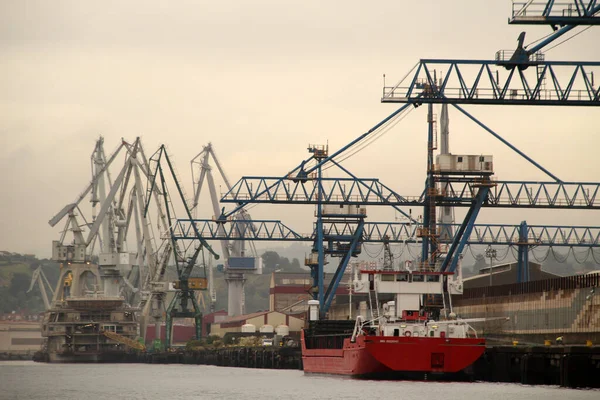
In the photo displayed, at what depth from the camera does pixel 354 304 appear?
14175 cm

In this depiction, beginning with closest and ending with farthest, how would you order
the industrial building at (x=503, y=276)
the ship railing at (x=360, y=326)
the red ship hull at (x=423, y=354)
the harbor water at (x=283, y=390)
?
the harbor water at (x=283, y=390) < the red ship hull at (x=423, y=354) < the ship railing at (x=360, y=326) < the industrial building at (x=503, y=276)

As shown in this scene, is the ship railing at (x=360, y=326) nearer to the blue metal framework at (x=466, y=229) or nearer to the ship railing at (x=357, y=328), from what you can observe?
the ship railing at (x=357, y=328)

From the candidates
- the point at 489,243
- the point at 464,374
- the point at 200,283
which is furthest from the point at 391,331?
the point at 200,283

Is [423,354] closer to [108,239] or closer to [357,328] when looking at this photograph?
[357,328]

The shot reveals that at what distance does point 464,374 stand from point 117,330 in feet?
392

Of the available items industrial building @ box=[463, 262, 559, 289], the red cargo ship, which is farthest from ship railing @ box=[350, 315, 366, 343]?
industrial building @ box=[463, 262, 559, 289]

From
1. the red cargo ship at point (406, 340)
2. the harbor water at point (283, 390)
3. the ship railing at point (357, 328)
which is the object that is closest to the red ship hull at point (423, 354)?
the red cargo ship at point (406, 340)

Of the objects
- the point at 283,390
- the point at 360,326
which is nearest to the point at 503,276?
the point at 360,326

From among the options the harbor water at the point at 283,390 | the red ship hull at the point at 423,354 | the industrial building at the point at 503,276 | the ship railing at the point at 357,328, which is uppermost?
the industrial building at the point at 503,276

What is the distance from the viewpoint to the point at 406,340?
205 feet

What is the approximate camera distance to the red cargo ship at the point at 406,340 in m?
62.6

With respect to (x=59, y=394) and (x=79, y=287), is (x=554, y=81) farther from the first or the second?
(x=79, y=287)

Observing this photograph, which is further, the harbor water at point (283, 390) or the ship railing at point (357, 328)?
the ship railing at point (357, 328)

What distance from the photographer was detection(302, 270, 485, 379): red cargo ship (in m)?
62.6
